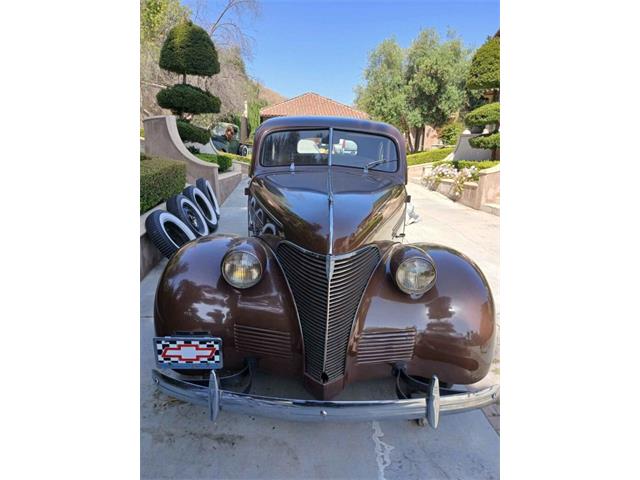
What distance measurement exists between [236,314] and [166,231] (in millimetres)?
2984

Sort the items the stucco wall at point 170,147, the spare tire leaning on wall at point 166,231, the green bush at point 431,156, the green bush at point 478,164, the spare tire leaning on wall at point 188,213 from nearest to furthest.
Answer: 1. the spare tire leaning on wall at point 166,231
2. the spare tire leaning on wall at point 188,213
3. the stucco wall at point 170,147
4. the green bush at point 478,164
5. the green bush at point 431,156

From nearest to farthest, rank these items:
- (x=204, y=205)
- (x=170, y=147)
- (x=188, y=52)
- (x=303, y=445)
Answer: (x=303, y=445) < (x=204, y=205) < (x=170, y=147) < (x=188, y=52)

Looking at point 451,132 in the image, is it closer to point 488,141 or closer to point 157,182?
point 488,141

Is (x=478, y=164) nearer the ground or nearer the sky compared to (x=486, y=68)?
nearer the ground

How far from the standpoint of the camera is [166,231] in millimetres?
4672

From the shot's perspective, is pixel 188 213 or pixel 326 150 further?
pixel 188 213

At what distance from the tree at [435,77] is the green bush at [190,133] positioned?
50.8 ft

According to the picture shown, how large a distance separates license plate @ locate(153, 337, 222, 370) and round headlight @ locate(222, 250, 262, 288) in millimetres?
324

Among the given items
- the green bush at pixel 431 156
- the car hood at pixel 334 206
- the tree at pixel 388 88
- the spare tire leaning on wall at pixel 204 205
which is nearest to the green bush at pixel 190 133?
the spare tire leaning on wall at pixel 204 205

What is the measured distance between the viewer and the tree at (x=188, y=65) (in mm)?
10617

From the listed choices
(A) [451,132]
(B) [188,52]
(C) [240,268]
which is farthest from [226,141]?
(C) [240,268]

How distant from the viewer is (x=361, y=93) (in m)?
27.7

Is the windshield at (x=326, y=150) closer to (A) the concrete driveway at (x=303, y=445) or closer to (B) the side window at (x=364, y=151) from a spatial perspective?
(B) the side window at (x=364, y=151)

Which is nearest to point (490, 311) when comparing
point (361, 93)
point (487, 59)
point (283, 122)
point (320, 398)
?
point (320, 398)
